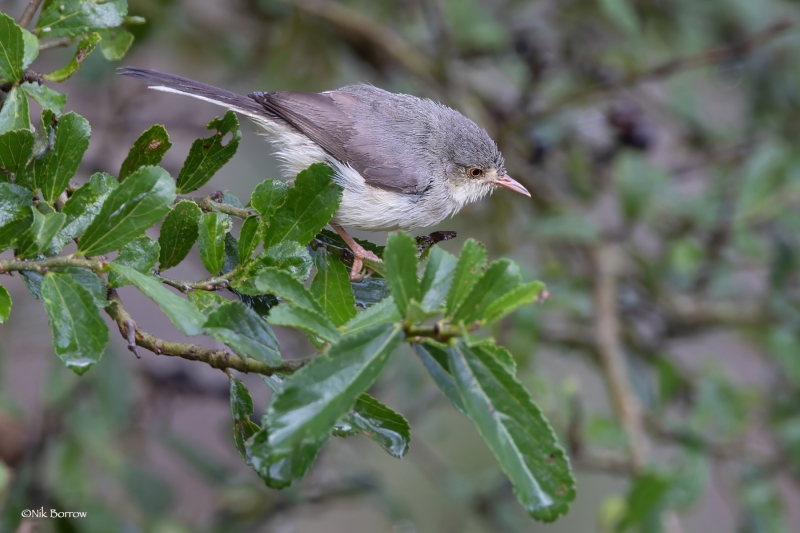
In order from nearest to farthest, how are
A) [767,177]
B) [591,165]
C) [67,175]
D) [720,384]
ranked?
[67,175]
[720,384]
[767,177]
[591,165]

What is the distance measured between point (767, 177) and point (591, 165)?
1.17m

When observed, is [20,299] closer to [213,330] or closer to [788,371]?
[213,330]

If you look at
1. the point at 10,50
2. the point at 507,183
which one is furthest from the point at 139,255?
the point at 507,183

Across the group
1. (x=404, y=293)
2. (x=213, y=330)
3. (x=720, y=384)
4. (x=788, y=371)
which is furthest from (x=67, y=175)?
(x=788, y=371)

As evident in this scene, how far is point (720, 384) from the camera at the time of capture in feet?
14.4

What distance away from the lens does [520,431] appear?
1495 mm

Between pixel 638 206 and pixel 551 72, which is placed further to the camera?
pixel 551 72

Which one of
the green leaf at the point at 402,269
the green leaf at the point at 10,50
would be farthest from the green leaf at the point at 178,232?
the green leaf at the point at 402,269

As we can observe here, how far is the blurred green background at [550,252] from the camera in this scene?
4047mm

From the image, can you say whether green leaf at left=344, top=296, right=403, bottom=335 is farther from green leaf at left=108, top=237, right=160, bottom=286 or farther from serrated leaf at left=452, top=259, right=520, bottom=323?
green leaf at left=108, top=237, right=160, bottom=286

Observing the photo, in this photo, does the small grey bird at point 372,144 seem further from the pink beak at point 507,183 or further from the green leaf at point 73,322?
the green leaf at point 73,322

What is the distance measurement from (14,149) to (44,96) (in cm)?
28

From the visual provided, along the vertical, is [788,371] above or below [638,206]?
below

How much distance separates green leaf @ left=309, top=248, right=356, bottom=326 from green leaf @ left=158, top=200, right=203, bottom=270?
13.4 inches
